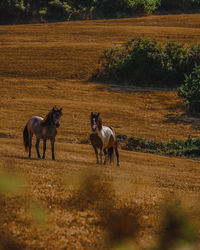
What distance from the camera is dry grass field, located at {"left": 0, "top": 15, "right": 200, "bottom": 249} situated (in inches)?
389

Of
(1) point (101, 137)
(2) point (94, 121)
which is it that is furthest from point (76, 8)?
(2) point (94, 121)

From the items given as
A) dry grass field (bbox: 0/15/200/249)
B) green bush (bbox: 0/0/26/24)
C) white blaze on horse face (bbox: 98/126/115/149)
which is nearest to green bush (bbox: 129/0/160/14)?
dry grass field (bbox: 0/15/200/249)

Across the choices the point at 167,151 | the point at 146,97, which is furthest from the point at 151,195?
the point at 146,97

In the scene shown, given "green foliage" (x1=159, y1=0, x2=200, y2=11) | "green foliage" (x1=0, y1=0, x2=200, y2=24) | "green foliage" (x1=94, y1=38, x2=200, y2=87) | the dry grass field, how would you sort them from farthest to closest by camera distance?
"green foliage" (x1=159, y1=0, x2=200, y2=11) → "green foliage" (x1=0, y1=0, x2=200, y2=24) → "green foliage" (x1=94, y1=38, x2=200, y2=87) → the dry grass field

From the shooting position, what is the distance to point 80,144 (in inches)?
1131

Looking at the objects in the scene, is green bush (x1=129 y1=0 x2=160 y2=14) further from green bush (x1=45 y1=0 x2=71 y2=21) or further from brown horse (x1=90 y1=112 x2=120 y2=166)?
brown horse (x1=90 y1=112 x2=120 y2=166)

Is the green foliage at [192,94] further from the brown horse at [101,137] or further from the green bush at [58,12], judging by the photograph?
the green bush at [58,12]

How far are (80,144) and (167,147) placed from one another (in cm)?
519

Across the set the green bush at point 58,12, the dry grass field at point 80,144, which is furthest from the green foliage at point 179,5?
the green bush at point 58,12

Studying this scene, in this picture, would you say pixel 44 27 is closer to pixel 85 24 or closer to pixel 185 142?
pixel 85 24

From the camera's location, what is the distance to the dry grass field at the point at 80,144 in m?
9.88

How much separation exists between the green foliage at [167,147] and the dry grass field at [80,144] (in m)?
1.39

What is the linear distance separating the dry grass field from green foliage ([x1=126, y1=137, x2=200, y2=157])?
1394 mm

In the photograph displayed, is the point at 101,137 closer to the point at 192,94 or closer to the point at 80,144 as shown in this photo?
the point at 80,144
